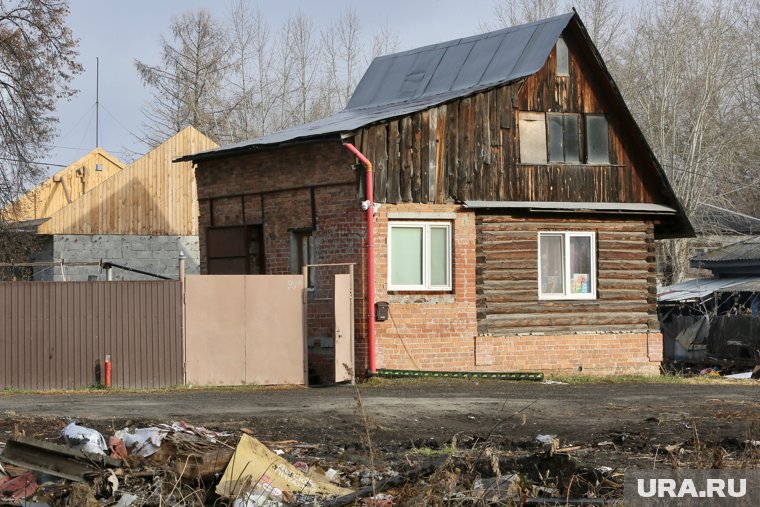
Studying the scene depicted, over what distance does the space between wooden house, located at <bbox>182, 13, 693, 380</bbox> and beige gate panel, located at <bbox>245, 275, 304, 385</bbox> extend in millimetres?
1407

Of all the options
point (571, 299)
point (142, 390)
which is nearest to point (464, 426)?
point (142, 390)

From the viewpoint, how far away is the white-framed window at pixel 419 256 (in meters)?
21.6

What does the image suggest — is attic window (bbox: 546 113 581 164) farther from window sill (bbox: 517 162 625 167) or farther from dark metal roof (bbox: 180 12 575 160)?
dark metal roof (bbox: 180 12 575 160)

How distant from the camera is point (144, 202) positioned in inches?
1433

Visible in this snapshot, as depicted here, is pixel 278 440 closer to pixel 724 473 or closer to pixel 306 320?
pixel 724 473

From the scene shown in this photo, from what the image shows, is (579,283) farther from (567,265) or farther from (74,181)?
(74,181)

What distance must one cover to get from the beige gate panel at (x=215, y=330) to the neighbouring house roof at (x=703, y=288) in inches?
664

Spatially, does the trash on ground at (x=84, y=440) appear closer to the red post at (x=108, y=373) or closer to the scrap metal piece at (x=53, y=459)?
the scrap metal piece at (x=53, y=459)

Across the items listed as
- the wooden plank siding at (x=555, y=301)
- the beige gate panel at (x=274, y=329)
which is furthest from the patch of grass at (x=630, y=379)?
the beige gate panel at (x=274, y=329)

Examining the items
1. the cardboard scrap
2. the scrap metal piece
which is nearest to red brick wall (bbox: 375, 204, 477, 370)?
the cardboard scrap

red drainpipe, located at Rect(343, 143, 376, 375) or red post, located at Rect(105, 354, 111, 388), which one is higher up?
red drainpipe, located at Rect(343, 143, 376, 375)

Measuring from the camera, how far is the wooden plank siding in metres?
22.4

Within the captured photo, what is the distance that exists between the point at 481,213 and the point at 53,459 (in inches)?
533

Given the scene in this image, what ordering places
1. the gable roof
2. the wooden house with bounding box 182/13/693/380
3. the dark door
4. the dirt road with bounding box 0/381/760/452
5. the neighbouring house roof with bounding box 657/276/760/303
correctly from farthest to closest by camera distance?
1. the neighbouring house roof with bounding box 657/276/760/303
2. the dark door
3. the gable roof
4. the wooden house with bounding box 182/13/693/380
5. the dirt road with bounding box 0/381/760/452
